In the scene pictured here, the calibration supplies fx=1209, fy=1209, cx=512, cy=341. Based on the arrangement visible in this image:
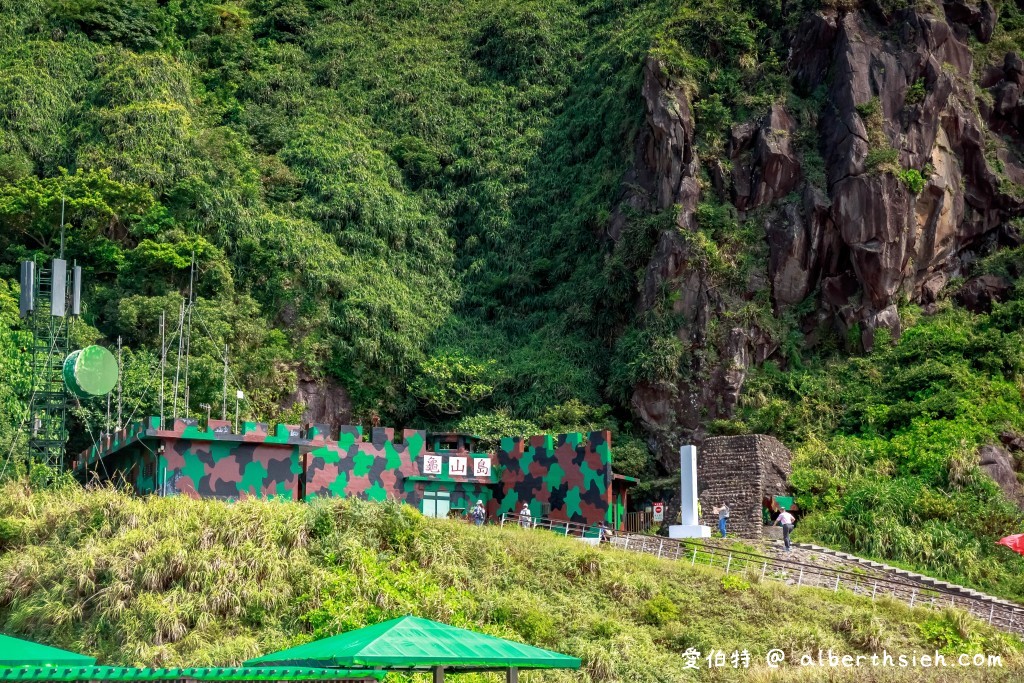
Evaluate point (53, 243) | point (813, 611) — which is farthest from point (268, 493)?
point (53, 243)

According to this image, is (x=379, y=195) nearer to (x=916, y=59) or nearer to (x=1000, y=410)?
(x=916, y=59)

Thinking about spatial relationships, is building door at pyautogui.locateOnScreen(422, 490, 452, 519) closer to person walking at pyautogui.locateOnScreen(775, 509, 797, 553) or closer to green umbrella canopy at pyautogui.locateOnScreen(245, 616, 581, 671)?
person walking at pyautogui.locateOnScreen(775, 509, 797, 553)

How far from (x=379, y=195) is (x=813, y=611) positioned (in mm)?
37296

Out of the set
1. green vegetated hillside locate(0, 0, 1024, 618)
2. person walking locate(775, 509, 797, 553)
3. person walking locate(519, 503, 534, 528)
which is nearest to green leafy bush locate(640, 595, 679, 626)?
person walking locate(775, 509, 797, 553)

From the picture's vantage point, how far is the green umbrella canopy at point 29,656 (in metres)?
16.3

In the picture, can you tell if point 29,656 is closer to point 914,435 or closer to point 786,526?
point 786,526

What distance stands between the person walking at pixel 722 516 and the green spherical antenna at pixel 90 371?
2012 centimetres

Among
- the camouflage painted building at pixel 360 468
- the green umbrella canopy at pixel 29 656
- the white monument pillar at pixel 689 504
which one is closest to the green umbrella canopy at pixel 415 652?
the green umbrella canopy at pixel 29 656

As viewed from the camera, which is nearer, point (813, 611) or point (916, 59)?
point (813, 611)

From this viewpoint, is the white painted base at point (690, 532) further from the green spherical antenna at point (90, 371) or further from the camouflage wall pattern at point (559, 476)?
the green spherical antenna at point (90, 371)

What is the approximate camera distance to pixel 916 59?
53562 millimetres

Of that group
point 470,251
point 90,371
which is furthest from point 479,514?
point 470,251

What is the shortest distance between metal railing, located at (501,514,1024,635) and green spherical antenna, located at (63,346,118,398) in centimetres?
1646

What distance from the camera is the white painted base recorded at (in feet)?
128
